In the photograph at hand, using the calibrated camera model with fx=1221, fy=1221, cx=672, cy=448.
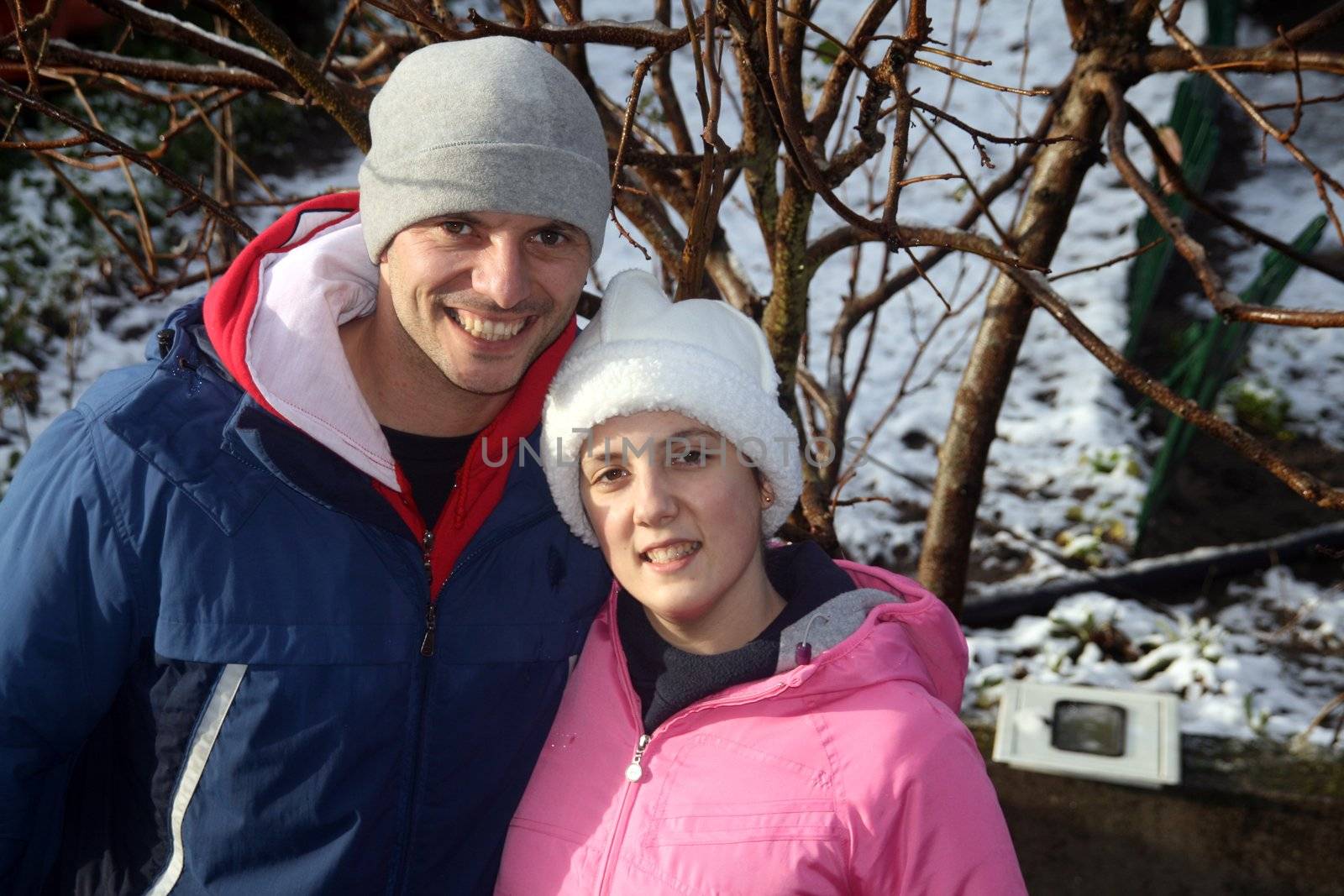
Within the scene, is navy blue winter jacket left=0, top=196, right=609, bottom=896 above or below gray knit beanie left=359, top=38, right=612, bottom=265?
below

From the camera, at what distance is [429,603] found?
1.78 m

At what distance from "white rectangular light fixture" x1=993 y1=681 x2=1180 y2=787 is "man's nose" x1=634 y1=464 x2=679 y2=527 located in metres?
1.96

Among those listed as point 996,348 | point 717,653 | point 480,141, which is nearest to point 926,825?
point 717,653

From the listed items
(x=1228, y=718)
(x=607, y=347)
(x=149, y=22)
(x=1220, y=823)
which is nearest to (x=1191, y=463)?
(x=1228, y=718)

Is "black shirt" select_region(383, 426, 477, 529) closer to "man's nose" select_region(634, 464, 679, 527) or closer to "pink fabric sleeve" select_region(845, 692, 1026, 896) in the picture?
"man's nose" select_region(634, 464, 679, 527)

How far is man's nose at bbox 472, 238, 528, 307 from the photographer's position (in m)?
1.77

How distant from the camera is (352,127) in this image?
2178 mm

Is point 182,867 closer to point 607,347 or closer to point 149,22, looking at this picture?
point 607,347

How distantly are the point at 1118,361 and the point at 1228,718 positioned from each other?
203cm

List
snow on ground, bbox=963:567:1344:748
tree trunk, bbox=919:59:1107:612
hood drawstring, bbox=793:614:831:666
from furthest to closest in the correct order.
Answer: snow on ground, bbox=963:567:1344:748 < tree trunk, bbox=919:59:1107:612 < hood drawstring, bbox=793:614:831:666

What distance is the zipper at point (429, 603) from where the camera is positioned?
5.75 feet

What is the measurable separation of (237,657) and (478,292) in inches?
24.0

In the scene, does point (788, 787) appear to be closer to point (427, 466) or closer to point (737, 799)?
point (737, 799)

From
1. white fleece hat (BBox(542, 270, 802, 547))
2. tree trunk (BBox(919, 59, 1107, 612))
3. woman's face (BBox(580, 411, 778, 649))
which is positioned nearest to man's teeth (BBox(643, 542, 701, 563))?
woman's face (BBox(580, 411, 778, 649))
